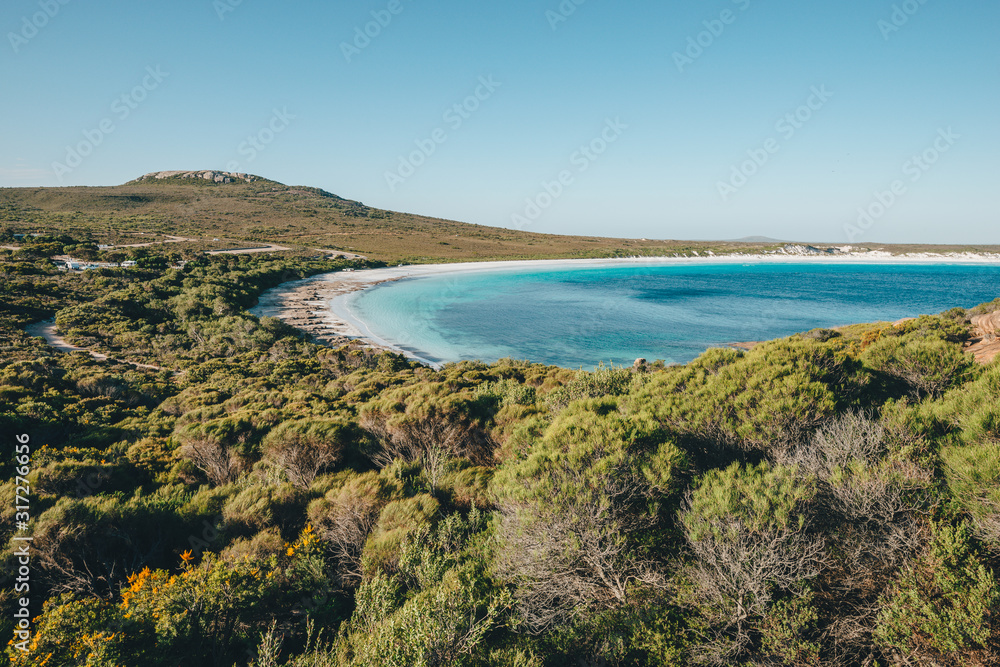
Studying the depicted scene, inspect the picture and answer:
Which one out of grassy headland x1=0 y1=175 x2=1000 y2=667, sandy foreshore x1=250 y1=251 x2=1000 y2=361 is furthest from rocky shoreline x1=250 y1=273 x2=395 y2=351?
grassy headland x1=0 y1=175 x2=1000 y2=667

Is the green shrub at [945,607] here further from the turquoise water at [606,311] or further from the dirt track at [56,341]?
the dirt track at [56,341]

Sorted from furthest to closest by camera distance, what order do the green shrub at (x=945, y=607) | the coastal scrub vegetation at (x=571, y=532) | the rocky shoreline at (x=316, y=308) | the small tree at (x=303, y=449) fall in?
the rocky shoreline at (x=316, y=308) < the small tree at (x=303, y=449) < the coastal scrub vegetation at (x=571, y=532) < the green shrub at (x=945, y=607)

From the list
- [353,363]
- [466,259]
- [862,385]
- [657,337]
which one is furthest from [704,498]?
[466,259]

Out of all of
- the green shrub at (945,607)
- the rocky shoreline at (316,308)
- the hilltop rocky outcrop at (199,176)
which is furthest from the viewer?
the hilltop rocky outcrop at (199,176)

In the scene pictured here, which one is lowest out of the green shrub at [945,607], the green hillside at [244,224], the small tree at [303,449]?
the small tree at [303,449]

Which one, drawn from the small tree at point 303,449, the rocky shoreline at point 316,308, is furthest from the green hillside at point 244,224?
the small tree at point 303,449
